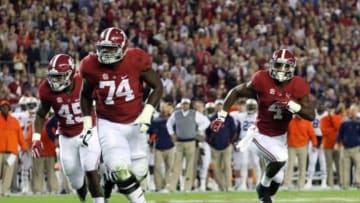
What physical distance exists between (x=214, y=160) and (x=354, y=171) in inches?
119

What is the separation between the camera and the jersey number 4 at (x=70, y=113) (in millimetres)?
12305

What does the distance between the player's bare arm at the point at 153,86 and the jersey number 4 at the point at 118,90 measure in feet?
0.62

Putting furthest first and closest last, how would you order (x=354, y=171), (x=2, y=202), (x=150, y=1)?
(x=150, y=1), (x=354, y=171), (x=2, y=202)

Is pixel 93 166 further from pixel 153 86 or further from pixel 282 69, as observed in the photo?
pixel 282 69

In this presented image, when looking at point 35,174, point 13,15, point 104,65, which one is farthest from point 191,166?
point 104,65

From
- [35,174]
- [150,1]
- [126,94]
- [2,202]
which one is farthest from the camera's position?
[150,1]

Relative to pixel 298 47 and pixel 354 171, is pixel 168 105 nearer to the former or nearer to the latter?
pixel 354 171

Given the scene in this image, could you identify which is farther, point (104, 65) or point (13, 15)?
point (13, 15)

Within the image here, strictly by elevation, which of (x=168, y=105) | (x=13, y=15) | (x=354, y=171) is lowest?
(x=354, y=171)

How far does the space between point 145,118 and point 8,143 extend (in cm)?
822

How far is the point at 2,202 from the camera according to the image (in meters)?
15.5

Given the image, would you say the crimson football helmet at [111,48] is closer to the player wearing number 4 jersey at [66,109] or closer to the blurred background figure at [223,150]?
the player wearing number 4 jersey at [66,109]

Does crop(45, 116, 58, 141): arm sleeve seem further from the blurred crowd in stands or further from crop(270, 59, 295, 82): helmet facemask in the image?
crop(270, 59, 295, 82): helmet facemask

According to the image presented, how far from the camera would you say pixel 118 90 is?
10344 mm
